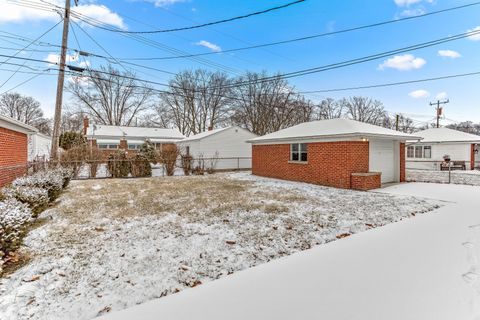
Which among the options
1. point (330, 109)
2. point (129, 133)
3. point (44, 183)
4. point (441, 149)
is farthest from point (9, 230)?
point (330, 109)

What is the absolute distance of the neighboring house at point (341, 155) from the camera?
1055 cm

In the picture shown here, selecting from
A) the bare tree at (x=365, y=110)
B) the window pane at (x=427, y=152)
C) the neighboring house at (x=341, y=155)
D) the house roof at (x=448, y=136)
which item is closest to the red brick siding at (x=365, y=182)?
the neighboring house at (x=341, y=155)

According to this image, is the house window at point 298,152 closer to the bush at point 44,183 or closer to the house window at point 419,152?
the bush at point 44,183

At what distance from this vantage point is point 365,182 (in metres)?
10.1

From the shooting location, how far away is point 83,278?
3.22 m

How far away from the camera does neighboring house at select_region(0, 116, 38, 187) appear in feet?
27.2

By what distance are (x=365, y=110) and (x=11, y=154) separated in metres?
48.2

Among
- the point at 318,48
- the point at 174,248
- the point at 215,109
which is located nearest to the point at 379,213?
the point at 174,248

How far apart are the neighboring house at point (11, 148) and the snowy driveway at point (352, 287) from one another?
903 cm

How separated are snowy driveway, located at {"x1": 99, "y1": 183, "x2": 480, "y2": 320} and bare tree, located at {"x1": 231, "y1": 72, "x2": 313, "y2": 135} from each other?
27.7 m

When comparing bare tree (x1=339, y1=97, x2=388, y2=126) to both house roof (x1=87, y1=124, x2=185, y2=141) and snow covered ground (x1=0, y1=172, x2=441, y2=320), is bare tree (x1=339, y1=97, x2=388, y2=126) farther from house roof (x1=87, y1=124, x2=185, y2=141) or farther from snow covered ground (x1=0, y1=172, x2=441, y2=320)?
snow covered ground (x1=0, y1=172, x2=441, y2=320)

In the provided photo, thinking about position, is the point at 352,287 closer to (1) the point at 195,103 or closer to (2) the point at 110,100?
(1) the point at 195,103

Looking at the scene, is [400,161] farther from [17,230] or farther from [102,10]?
[102,10]

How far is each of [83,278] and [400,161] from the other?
14212mm
